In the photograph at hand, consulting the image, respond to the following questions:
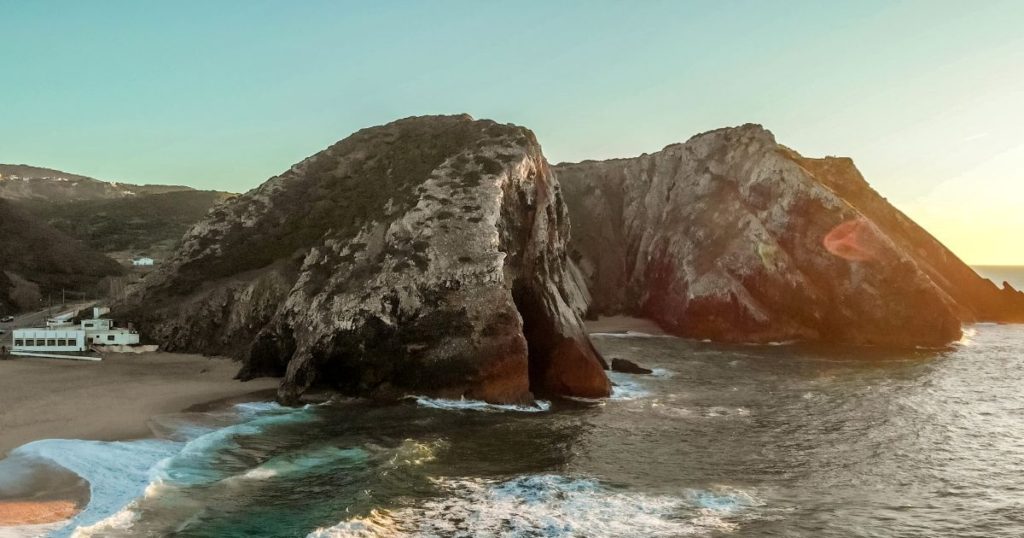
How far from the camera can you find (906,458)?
26.6 meters

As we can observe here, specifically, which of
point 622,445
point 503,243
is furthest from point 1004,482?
point 503,243

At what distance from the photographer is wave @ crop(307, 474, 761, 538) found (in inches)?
728

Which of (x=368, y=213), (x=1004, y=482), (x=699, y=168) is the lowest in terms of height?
(x=1004, y=482)

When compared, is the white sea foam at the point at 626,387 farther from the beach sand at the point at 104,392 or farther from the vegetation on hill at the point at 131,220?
the vegetation on hill at the point at 131,220

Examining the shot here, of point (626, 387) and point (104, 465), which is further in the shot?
point (626, 387)

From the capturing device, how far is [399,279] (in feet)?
128

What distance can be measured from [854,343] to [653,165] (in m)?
43.0

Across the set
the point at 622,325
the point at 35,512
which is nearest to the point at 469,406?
the point at 35,512

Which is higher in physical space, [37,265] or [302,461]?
[37,265]

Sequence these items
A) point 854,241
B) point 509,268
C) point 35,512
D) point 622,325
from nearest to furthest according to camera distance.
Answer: point 35,512
point 509,268
point 854,241
point 622,325

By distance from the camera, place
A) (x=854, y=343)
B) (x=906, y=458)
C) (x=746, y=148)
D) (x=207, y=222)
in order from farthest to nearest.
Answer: (x=746, y=148) < (x=854, y=343) < (x=207, y=222) < (x=906, y=458)

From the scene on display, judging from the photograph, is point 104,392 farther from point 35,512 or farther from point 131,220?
point 131,220

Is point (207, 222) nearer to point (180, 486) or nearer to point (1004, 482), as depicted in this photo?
point (180, 486)

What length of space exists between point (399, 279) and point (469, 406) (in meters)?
9.13
